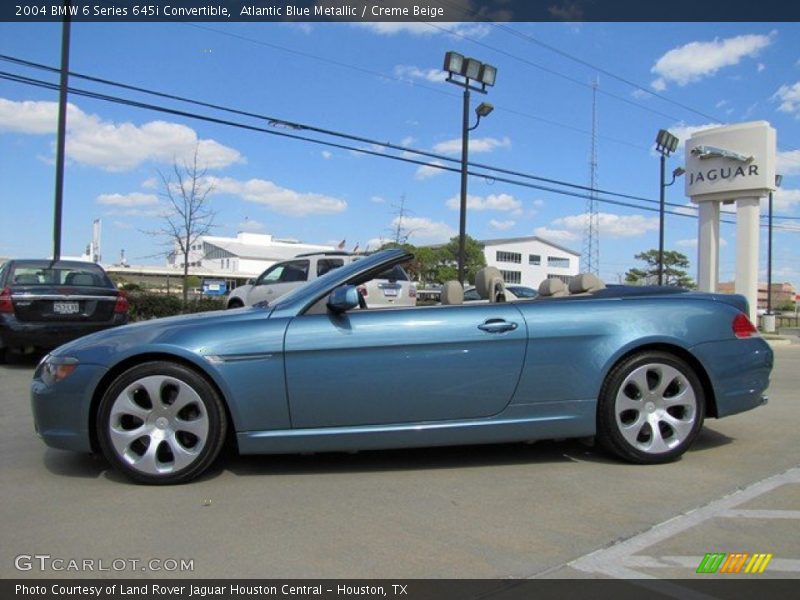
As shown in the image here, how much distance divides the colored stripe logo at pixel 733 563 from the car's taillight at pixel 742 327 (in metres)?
1.94

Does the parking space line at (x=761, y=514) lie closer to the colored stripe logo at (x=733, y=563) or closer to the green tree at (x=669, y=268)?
the colored stripe logo at (x=733, y=563)

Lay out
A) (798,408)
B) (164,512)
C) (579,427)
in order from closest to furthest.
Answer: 1. (164,512)
2. (579,427)
3. (798,408)

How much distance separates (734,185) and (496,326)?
2398 centimetres

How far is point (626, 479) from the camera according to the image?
13.5ft

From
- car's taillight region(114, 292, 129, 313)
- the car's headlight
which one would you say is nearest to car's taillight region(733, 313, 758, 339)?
the car's headlight

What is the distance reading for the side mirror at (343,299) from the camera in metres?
4.02

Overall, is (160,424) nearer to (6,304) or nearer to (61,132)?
(6,304)

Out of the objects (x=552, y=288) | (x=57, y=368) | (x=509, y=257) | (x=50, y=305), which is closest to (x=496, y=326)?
(x=552, y=288)

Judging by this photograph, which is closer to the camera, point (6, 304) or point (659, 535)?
point (659, 535)

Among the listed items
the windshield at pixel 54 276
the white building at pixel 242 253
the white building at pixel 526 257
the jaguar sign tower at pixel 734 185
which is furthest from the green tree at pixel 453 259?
the windshield at pixel 54 276

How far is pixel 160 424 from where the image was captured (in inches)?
157
